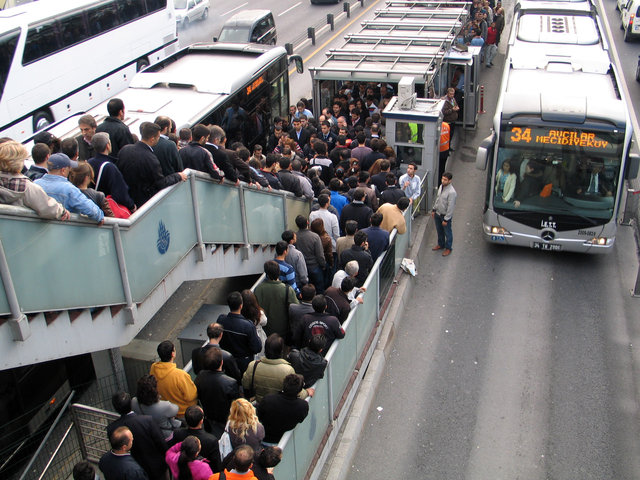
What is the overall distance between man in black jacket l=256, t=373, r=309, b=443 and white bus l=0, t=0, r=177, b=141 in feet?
38.6

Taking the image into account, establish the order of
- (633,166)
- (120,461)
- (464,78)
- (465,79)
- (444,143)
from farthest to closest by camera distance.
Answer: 1. (464,78)
2. (465,79)
3. (444,143)
4. (633,166)
5. (120,461)

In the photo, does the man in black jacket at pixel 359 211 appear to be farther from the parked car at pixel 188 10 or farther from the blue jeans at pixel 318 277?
the parked car at pixel 188 10

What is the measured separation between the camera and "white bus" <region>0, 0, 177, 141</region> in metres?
15.9

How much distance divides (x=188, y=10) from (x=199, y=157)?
23947mm

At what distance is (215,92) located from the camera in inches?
529

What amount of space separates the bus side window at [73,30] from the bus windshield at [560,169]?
11704 mm

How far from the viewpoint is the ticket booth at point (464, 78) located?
57.7 ft

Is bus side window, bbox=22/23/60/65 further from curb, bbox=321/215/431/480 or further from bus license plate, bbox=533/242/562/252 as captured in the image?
bus license plate, bbox=533/242/562/252

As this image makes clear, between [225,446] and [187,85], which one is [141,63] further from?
[225,446]

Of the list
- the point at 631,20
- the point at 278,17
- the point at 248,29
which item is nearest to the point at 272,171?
the point at 248,29

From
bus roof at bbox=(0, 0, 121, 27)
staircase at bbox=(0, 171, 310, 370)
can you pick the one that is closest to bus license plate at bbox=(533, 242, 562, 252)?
staircase at bbox=(0, 171, 310, 370)

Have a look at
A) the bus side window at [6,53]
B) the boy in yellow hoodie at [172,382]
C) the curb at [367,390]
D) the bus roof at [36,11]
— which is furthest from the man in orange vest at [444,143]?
the bus roof at [36,11]

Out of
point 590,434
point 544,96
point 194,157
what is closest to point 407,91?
point 544,96

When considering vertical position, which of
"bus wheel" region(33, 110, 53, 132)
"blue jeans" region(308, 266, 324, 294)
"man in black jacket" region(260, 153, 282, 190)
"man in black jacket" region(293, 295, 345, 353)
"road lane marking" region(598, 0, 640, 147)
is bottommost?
"road lane marking" region(598, 0, 640, 147)
